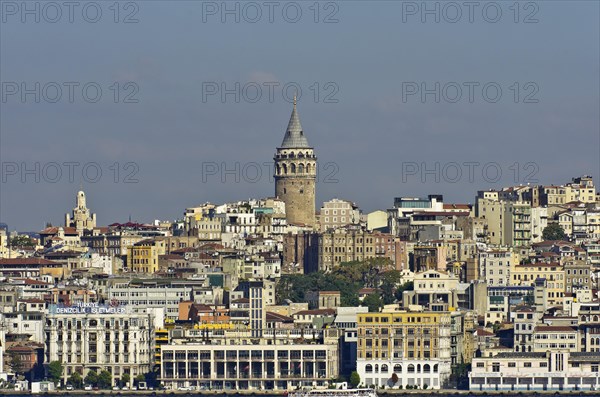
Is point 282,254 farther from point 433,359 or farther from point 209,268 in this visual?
point 433,359

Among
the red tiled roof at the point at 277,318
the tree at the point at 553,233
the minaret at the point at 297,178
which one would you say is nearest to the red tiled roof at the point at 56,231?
the minaret at the point at 297,178

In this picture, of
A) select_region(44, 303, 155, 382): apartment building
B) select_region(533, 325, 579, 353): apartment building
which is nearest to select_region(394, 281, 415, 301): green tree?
select_region(533, 325, 579, 353): apartment building

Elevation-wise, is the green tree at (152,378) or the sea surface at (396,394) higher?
the green tree at (152,378)

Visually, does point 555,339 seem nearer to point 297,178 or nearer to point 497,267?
point 497,267

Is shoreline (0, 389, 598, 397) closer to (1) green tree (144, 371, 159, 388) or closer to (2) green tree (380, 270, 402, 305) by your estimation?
(1) green tree (144, 371, 159, 388)

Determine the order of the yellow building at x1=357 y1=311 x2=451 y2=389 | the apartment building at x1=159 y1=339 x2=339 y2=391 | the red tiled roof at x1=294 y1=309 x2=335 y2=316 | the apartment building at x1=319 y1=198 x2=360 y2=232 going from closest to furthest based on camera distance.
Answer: the yellow building at x1=357 y1=311 x2=451 y2=389, the apartment building at x1=159 y1=339 x2=339 y2=391, the red tiled roof at x1=294 y1=309 x2=335 y2=316, the apartment building at x1=319 y1=198 x2=360 y2=232

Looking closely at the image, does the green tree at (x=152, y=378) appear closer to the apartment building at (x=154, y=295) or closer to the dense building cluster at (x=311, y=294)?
the dense building cluster at (x=311, y=294)
